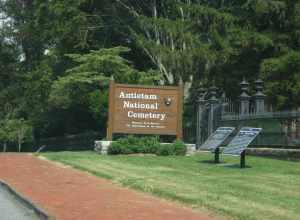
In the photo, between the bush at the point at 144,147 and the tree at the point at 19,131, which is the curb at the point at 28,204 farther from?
the tree at the point at 19,131

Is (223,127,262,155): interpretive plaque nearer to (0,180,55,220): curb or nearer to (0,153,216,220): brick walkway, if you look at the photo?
(0,153,216,220): brick walkway

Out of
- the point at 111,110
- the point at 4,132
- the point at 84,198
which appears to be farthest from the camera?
the point at 4,132

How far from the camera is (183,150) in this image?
27625 millimetres

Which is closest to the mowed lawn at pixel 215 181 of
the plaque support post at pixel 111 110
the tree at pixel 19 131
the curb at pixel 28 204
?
the plaque support post at pixel 111 110

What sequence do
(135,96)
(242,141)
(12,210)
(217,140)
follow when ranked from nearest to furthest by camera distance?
(12,210) < (242,141) < (217,140) < (135,96)

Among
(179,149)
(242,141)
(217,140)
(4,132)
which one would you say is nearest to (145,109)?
(179,149)

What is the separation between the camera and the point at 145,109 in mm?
29094

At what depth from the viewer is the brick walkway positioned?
1194 cm

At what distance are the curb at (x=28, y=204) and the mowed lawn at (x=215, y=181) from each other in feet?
8.90

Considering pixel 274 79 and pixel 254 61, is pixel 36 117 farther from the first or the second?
pixel 274 79

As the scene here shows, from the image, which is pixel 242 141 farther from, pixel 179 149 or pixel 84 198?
pixel 84 198

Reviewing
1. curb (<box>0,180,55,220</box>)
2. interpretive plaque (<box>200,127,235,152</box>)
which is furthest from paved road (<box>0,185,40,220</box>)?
interpretive plaque (<box>200,127,235,152</box>)

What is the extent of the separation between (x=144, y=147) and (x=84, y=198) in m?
13.3

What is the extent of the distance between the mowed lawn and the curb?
271 centimetres
